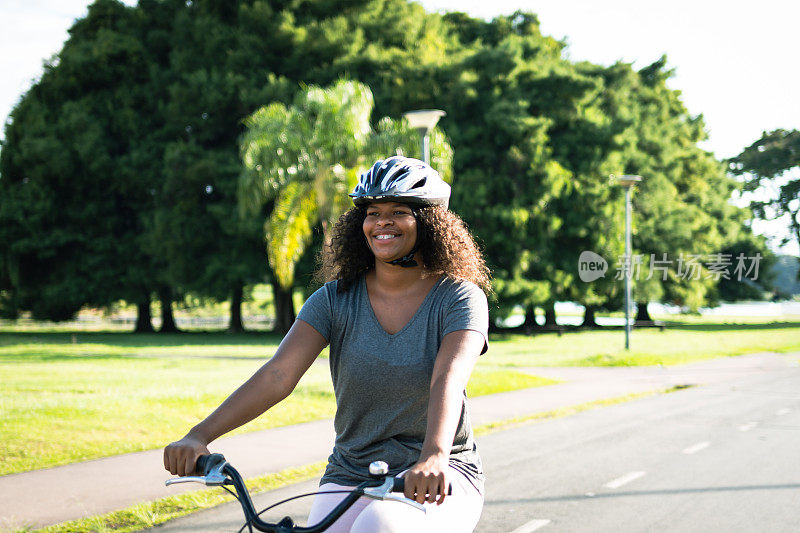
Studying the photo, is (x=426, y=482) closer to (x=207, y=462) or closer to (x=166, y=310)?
(x=207, y=462)

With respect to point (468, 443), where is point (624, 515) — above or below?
below

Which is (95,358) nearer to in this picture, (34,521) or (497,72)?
(34,521)

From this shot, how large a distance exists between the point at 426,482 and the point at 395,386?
447mm

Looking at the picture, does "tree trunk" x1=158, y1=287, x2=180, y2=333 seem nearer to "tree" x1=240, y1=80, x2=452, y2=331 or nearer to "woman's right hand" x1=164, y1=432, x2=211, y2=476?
"tree" x1=240, y1=80, x2=452, y2=331

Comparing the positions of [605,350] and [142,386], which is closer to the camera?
[142,386]

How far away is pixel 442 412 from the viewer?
2385 mm

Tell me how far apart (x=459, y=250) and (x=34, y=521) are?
14.4ft

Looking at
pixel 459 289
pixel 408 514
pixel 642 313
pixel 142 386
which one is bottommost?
pixel 142 386

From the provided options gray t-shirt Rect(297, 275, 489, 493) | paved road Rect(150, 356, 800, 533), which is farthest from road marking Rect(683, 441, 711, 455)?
gray t-shirt Rect(297, 275, 489, 493)

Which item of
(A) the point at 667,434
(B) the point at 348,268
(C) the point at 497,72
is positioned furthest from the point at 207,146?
(B) the point at 348,268

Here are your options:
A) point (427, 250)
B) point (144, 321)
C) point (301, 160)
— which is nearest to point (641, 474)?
point (427, 250)

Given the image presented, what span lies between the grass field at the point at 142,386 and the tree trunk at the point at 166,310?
8.47m

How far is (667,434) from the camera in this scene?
33.9 ft

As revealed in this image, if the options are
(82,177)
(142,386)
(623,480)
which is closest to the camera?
(623,480)
